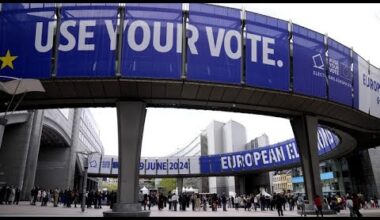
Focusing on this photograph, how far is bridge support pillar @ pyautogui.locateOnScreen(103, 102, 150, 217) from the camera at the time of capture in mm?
19328

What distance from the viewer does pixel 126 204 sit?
63.4 ft

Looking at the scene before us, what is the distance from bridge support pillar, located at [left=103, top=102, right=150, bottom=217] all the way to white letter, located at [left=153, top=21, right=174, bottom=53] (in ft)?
11.2

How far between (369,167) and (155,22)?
4021 cm

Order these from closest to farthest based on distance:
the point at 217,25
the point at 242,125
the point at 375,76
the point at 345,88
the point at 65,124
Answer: the point at 217,25
the point at 345,88
the point at 375,76
the point at 65,124
the point at 242,125

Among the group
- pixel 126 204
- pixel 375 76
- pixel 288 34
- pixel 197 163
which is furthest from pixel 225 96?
pixel 197 163

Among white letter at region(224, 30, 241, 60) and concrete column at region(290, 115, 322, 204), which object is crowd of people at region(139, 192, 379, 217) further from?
white letter at region(224, 30, 241, 60)

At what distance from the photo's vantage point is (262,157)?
5316 cm

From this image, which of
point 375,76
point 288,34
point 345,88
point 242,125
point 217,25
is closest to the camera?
point 217,25

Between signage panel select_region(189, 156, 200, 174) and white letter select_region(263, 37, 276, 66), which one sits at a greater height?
white letter select_region(263, 37, 276, 66)

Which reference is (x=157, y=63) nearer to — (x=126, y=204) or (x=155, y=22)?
(x=155, y=22)

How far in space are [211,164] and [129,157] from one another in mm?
39841

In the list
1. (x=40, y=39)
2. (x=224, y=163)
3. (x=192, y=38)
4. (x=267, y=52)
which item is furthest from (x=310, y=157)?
(x=224, y=163)

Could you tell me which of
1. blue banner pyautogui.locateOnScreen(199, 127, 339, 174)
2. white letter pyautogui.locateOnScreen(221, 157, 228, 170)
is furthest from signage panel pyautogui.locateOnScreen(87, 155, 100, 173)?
white letter pyautogui.locateOnScreen(221, 157, 228, 170)

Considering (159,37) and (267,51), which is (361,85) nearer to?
(267,51)
